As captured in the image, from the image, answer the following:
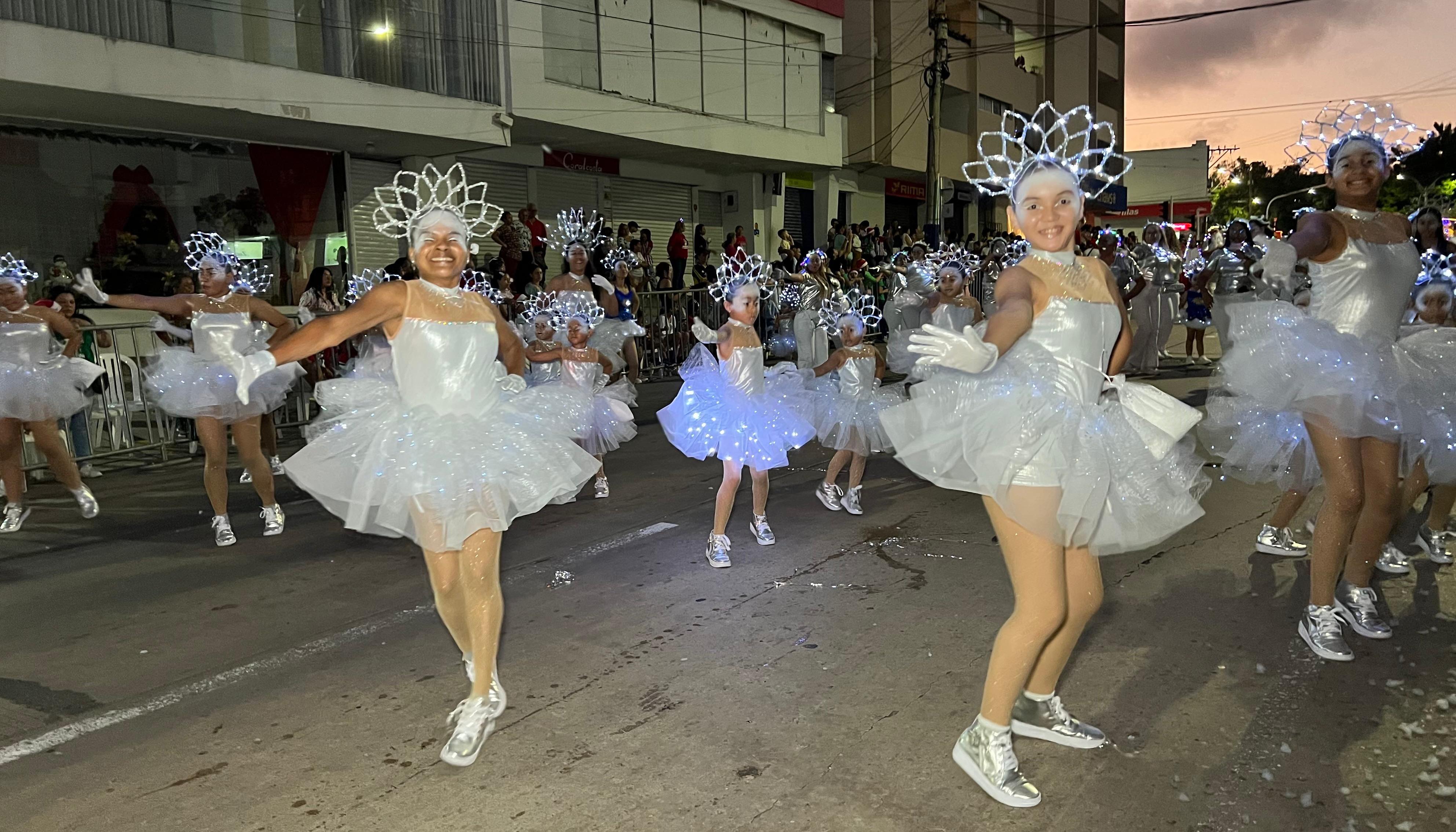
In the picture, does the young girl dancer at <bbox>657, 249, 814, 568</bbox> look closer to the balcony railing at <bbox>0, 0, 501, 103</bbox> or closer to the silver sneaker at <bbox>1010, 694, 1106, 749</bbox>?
the silver sneaker at <bbox>1010, 694, 1106, 749</bbox>

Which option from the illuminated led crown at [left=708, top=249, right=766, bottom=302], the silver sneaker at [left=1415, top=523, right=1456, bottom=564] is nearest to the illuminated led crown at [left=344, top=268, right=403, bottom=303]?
the illuminated led crown at [left=708, top=249, right=766, bottom=302]

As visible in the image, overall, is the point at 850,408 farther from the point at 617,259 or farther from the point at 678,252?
the point at 678,252

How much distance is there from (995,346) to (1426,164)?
81455 mm

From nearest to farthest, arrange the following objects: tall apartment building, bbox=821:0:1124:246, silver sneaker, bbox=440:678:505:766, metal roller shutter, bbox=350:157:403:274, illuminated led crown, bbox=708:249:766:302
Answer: silver sneaker, bbox=440:678:505:766 < illuminated led crown, bbox=708:249:766:302 < metal roller shutter, bbox=350:157:403:274 < tall apartment building, bbox=821:0:1124:246

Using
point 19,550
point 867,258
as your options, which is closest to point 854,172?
point 867,258

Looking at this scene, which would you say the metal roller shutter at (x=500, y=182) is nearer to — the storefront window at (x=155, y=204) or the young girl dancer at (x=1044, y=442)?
the storefront window at (x=155, y=204)

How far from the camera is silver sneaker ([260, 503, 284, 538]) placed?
25.6 feet

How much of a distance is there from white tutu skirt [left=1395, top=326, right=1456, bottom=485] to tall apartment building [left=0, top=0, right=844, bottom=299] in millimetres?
13586

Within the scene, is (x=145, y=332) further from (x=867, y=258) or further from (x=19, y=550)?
(x=867, y=258)

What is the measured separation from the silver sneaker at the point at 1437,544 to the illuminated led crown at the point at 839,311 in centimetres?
408

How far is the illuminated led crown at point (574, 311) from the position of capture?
8.88 metres

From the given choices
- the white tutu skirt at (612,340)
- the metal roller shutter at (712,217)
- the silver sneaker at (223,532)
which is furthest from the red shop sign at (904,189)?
the silver sneaker at (223,532)

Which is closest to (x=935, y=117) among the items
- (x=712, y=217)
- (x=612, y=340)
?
(x=712, y=217)

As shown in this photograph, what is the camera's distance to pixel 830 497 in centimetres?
816
